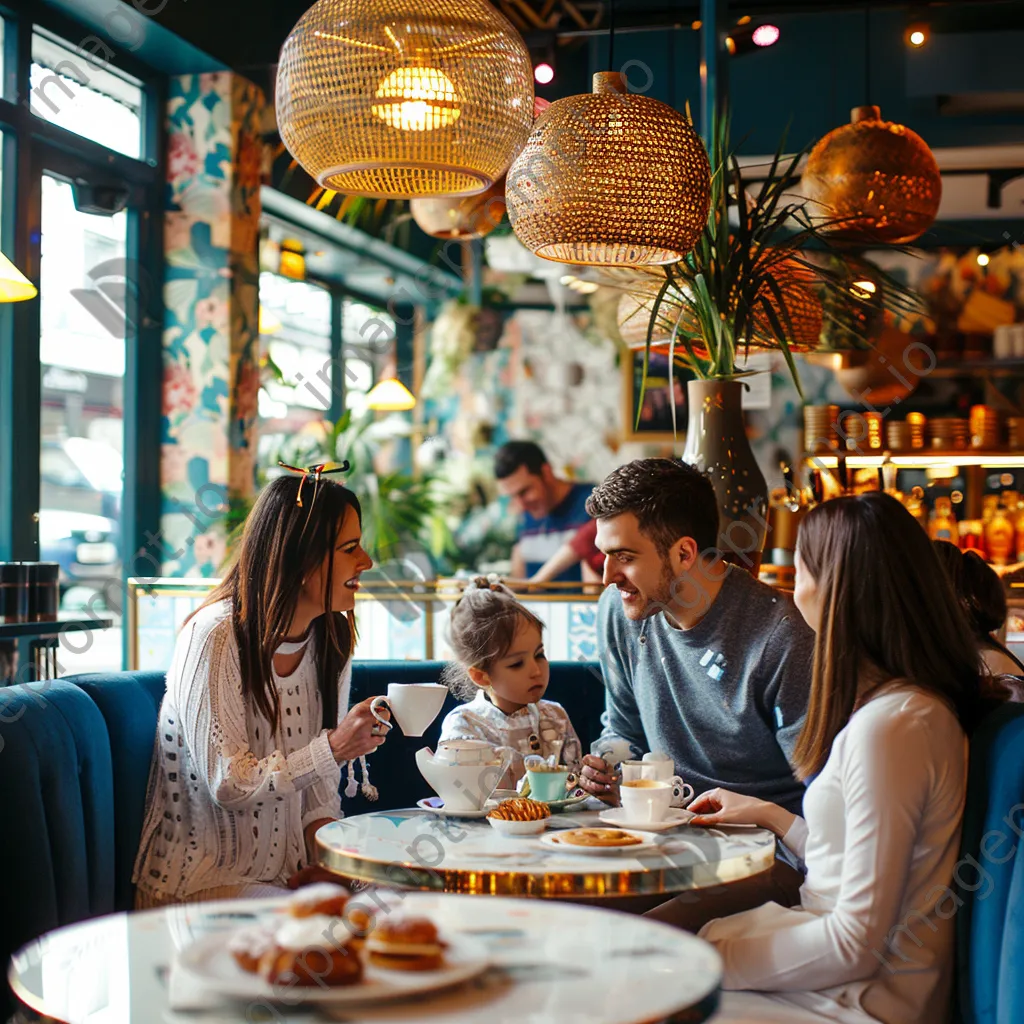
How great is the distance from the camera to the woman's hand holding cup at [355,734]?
94.1 inches

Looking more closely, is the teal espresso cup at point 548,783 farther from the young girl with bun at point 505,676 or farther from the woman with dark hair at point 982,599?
the woman with dark hair at point 982,599

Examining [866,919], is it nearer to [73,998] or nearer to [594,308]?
[73,998]

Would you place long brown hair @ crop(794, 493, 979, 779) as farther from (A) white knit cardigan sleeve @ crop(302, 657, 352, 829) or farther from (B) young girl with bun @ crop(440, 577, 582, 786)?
(A) white knit cardigan sleeve @ crop(302, 657, 352, 829)

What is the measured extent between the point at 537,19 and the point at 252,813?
18.2 feet

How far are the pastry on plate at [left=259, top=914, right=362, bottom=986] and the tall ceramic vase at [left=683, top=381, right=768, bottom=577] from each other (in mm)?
2214

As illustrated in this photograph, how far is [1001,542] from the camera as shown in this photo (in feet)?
23.4

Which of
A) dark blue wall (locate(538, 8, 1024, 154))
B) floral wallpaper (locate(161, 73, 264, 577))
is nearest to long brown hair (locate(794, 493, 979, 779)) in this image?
floral wallpaper (locate(161, 73, 264, 577))

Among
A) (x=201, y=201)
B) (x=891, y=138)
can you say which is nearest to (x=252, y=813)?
(x=891, y=138)

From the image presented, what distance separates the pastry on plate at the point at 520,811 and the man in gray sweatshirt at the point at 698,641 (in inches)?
16.5

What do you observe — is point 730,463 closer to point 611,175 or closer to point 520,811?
point 611,175

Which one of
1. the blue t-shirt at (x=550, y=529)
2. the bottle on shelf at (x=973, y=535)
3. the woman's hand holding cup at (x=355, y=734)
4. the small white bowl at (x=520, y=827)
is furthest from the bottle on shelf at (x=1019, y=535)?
the small white bowl at (x=520, y=827)

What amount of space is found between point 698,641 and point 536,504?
6.49 metres

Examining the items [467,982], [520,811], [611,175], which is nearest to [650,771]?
[520,811]

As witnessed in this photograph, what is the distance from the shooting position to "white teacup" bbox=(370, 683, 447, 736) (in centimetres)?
236
